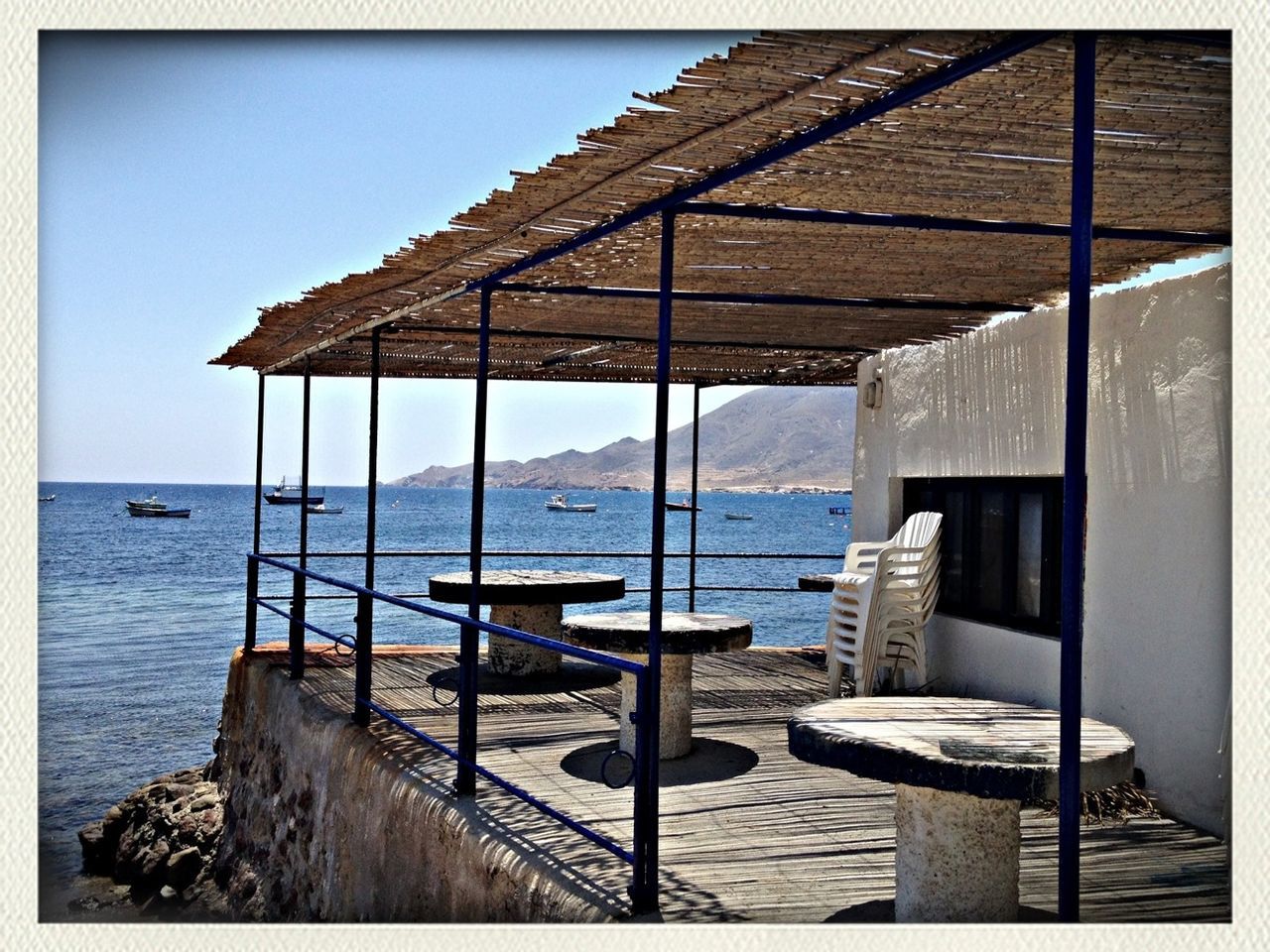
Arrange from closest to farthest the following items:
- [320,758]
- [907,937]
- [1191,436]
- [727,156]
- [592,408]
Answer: [907,937] → [727,156] → [1191,436] → [320,758] → [592,408]

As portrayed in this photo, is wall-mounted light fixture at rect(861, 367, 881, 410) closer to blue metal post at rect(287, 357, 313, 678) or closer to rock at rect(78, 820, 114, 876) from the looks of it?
blue metal post at rect(287, 357, 313, 678)

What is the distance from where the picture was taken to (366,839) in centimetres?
650

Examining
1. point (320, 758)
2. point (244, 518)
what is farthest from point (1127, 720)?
point (244, 518)

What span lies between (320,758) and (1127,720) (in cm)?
432

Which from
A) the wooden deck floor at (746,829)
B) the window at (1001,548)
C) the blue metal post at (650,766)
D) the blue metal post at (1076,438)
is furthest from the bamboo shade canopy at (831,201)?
the wooden deck floor at (746,829)

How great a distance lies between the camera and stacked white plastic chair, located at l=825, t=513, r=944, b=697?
7.83 metres

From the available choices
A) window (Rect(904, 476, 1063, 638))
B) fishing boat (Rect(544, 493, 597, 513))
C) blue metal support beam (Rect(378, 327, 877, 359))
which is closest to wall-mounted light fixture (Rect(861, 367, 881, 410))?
blue metal support beam (Rect(378, 327, 877, 359))

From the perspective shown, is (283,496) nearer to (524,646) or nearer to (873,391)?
(524,646)

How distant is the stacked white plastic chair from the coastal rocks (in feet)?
16.5

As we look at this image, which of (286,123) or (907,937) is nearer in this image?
(907,937)

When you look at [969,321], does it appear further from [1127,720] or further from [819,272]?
[1127,720]

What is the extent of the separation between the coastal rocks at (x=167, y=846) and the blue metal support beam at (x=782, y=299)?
558 cm

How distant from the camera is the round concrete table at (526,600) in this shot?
9.17 metres

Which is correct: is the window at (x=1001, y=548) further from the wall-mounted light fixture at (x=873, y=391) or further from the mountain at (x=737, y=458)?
the mountain at (x=737, y=458)
